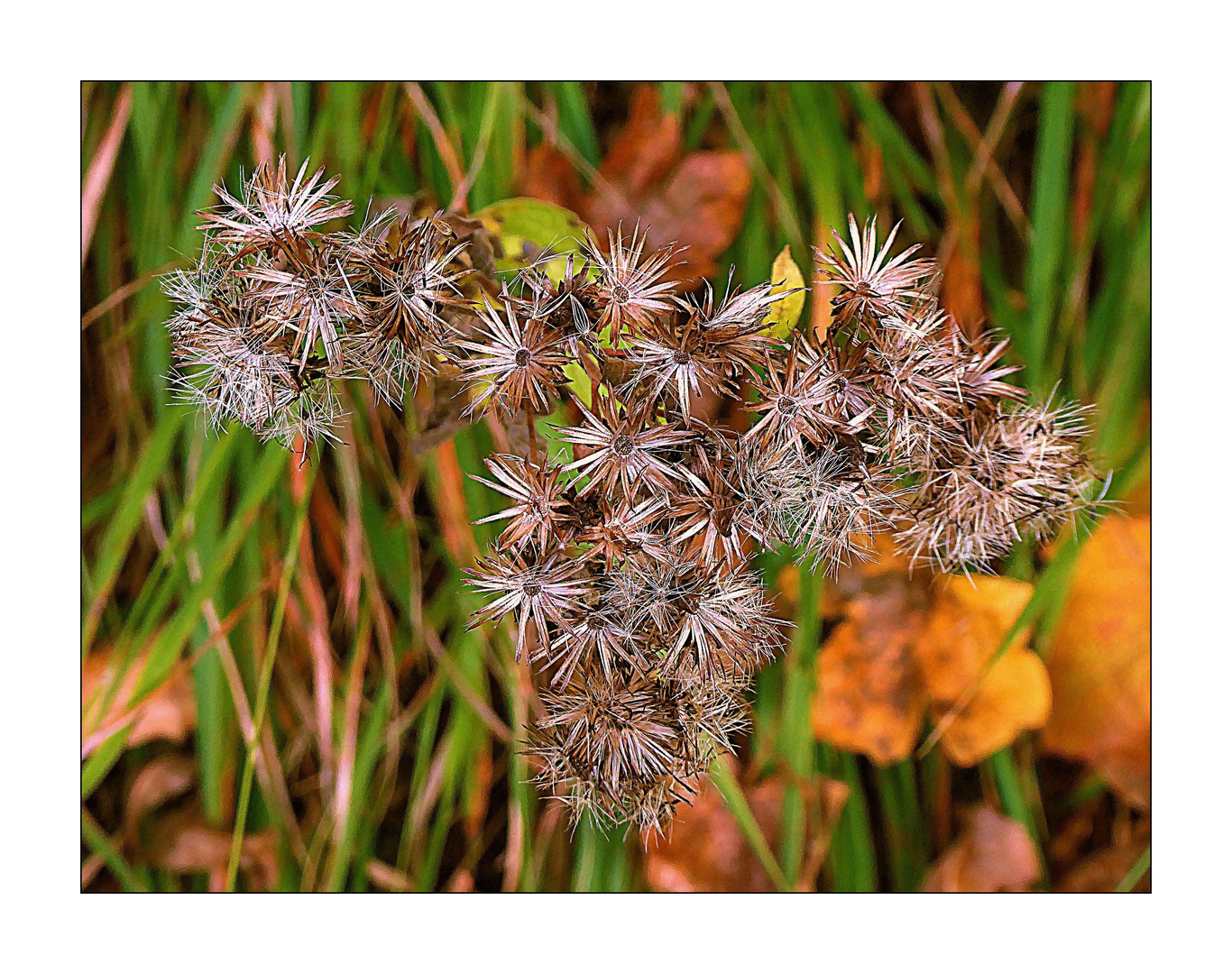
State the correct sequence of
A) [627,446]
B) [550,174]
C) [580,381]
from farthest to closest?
1. [550,174]
2. [580,381]
3. [627,446]

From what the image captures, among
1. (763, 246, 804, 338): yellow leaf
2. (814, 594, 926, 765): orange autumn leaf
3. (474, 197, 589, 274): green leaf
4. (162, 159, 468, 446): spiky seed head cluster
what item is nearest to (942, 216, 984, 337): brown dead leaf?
(763, 246, 804, 338): yellow leaf

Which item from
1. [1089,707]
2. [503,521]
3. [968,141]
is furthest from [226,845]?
[968,141]

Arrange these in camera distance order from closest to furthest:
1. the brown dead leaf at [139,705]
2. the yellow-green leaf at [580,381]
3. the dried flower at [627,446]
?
the dried flower at [627,446] < the yellow-green leaf at [580,381] < the brown dead leaf at [139,705]

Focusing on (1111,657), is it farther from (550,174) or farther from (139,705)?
(139,705)

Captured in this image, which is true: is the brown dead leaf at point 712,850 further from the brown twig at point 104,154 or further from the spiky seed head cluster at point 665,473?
the brown twig at point 104,154

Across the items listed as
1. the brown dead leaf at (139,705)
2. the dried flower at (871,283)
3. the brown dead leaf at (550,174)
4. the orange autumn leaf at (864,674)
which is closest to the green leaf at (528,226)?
the brown dead leaf at (550,174)

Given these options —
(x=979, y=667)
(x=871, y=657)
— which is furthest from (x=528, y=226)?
(x=979, y=667)
